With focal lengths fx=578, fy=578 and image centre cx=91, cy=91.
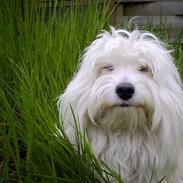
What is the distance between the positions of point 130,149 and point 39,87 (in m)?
0.51

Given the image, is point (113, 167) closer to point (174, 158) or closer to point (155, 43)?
point (174, 158)

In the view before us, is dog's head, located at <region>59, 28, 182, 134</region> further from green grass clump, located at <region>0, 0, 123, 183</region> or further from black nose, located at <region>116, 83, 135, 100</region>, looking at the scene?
green grass clump, located at <region>0, 0, 123, 183</region>

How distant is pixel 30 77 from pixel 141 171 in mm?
690

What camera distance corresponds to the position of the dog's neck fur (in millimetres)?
2008

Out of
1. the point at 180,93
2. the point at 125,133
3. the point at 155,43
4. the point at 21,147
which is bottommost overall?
the point at 21,147

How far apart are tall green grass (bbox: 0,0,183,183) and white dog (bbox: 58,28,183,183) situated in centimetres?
10

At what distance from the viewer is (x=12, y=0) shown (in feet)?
9.55

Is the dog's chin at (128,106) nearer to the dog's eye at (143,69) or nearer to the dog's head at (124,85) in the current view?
the dog's head at (124,85)

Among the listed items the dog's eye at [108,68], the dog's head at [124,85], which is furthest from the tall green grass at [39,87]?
the dog's eye at [108,68]

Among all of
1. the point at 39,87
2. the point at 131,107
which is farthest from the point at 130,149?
the point at 39,87

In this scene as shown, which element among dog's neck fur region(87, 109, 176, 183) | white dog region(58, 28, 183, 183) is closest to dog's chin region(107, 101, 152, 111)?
white dog region(58, 28, 183, 183)

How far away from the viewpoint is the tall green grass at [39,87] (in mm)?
1974

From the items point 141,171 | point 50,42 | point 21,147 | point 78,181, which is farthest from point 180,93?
point 50,42

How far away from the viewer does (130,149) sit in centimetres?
203
